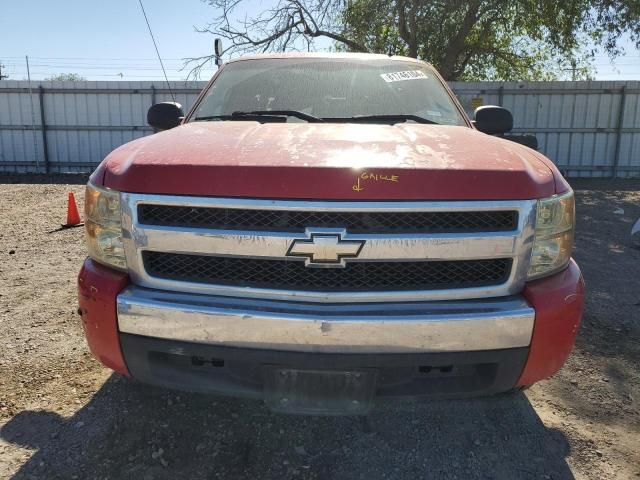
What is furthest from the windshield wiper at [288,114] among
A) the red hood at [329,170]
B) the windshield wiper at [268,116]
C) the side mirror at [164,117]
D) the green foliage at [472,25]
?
the green foliage at [472,25]

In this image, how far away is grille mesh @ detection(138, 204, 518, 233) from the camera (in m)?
2.06

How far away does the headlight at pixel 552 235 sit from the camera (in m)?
2.16

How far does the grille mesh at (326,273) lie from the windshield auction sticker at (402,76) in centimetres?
188

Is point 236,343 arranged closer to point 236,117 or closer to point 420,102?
point 236,117

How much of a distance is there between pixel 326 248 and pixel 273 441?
45.5 inches

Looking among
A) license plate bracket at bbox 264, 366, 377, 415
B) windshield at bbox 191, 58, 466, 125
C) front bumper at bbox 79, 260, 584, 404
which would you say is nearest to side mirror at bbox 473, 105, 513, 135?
windshield at bbox 191, 58, 466, 125

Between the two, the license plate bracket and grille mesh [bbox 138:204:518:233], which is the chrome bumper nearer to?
the license plate bracket

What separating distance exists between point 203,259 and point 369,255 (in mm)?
677

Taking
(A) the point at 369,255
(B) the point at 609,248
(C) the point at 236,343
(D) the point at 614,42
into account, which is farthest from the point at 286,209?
(D) the point at 614,42

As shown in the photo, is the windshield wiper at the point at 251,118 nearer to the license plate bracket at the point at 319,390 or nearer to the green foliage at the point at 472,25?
the license plate bracket at the point at 319,390

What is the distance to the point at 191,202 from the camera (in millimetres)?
2068

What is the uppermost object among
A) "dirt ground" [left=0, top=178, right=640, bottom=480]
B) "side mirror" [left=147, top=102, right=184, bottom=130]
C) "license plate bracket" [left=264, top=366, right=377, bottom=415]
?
"side mirror" [left=147, top=102, right=184, bottom=130]

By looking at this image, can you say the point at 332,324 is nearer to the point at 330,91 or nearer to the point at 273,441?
the point at 273,441

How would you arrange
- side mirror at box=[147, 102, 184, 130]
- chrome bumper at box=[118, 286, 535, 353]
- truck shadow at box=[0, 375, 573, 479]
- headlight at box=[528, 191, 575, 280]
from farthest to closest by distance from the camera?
side mirror at box=[147, 102, 184, 130], truck shadow at box=[0, 375, 573, 479], headlight at box=[528, 191, 575, 280], chrome bumper at box=[118, 286, 535, 353]
